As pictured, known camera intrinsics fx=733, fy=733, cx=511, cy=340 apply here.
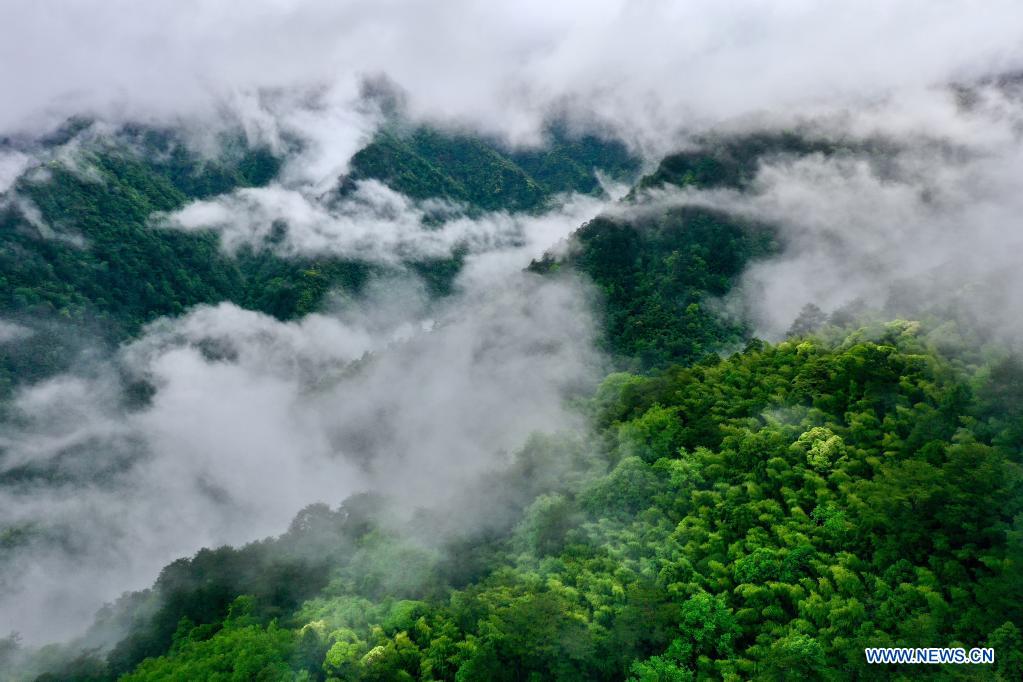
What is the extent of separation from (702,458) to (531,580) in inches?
494

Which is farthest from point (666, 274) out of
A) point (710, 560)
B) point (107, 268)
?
point (107, 268)

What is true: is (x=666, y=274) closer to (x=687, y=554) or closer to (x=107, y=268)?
(x=687, y=554)

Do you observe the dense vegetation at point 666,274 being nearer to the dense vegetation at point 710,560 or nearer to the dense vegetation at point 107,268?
the dense vegetation at point 710,560

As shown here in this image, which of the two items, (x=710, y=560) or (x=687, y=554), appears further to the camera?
(x=687, y=554)

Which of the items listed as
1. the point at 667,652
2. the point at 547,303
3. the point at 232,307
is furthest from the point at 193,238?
the point at 667,652

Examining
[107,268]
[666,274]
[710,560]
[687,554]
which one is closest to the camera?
[710,560]

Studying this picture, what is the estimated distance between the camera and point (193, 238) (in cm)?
18475

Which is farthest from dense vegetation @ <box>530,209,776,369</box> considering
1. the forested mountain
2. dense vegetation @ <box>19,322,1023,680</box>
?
dense vegetation @ <box>19,322,1023,680</box>

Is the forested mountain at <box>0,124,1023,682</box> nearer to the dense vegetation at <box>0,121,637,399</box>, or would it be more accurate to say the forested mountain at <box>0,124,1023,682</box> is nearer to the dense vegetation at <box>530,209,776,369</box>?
the dense vegetation at <box>530,209,776,369</box>

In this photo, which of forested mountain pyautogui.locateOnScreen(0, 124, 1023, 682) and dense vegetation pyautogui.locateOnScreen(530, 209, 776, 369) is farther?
dense vegetation pyautogui.locateOnScreen(530, 209, 776, 369)

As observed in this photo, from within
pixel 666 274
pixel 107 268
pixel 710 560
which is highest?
pixel 107 268

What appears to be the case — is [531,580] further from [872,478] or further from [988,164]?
[988,164]

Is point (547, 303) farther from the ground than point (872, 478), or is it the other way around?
point (547, 303)

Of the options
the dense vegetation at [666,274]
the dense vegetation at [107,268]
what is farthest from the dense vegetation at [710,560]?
the dense vegetation at [107,268]
